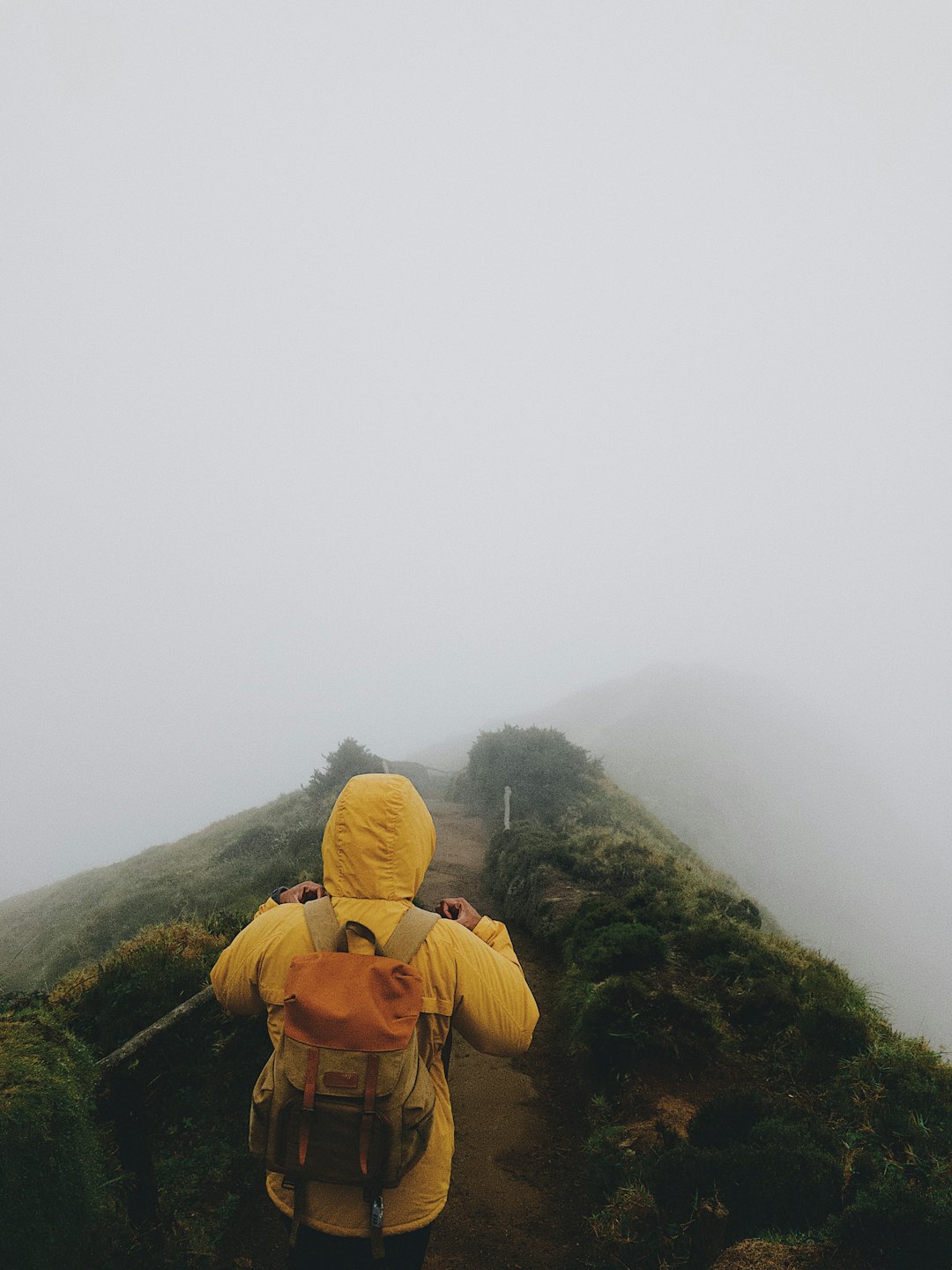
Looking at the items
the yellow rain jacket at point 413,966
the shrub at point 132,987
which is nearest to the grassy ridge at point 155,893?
the shrub at point 132,987

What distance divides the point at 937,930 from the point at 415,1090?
44.9 m

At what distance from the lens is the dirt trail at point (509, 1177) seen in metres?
4.55

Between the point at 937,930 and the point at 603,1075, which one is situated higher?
the point at 603,1075

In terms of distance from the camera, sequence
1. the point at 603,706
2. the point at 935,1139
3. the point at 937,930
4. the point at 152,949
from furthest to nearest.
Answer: the point at 603,706 < the point at 937,930 < the point at 152,949 < the point at 935,1139

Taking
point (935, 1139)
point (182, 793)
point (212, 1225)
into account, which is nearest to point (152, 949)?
point (212, 1225)

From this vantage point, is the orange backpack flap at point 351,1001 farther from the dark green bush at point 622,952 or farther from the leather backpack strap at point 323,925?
the dark green bush at point 622,952

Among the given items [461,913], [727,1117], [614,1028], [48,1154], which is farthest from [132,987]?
[727,1117]

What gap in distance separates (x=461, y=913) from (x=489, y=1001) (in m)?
0.59

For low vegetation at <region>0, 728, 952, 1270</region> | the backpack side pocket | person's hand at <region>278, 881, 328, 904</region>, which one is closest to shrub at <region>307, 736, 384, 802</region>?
low vegetation at <region>0, 728, 952, 1270</region>

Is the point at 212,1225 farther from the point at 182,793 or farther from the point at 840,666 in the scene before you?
the point at 840,666

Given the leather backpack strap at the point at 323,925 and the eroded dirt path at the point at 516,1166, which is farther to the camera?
the eroded dirt path at the point at 516,1166

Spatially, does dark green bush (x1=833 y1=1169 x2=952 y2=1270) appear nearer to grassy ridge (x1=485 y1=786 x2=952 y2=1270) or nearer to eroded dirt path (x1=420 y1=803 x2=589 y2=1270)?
grassy ridge (x1=485 y1=786 x2=952 y2=1270)

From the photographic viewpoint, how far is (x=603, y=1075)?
5.96 metres

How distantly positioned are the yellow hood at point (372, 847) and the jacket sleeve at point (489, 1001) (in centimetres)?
40
